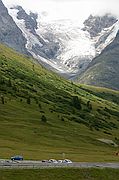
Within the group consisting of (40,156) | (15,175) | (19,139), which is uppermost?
(19,139)

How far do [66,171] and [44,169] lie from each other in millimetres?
5080

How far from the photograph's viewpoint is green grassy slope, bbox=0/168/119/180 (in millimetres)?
89562

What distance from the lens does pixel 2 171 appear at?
294 ft

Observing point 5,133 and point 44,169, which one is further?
point 5,133

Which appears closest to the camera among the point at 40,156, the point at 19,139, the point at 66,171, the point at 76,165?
the point at 66,171

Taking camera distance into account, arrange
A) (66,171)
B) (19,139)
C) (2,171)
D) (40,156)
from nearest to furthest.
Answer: (2,171) → (66,171) → (40,156) → (19,139)

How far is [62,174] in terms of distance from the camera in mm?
95500

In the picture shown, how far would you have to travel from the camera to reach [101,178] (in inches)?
3861

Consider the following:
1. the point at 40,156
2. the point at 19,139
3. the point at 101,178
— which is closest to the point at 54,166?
the point at 101,178

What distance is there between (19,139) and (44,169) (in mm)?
85822

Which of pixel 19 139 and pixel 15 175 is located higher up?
pixel 19 139

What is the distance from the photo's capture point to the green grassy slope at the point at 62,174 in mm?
89562

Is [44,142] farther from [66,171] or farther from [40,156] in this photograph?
[66,171]

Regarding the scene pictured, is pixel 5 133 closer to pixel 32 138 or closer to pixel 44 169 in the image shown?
pixel 32 138
